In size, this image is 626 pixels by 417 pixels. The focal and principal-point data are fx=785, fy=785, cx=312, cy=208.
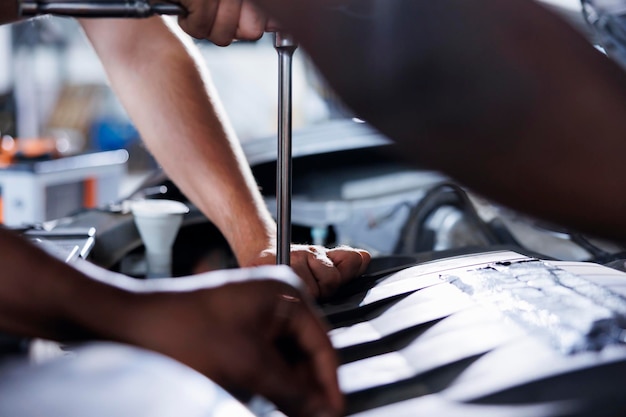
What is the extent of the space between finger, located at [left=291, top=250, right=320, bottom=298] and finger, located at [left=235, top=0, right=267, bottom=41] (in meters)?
0.29

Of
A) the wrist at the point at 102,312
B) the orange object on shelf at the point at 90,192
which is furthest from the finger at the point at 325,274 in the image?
the orange object on shelf at the point at 90,192

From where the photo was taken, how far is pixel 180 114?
1359 millimetres

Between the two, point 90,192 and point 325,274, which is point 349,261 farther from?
point 90,192

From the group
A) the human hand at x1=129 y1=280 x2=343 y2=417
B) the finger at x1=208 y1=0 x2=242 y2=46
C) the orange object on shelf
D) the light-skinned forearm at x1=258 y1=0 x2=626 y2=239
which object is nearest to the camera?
the light-skinned forearm at x1=258 y1=0 x2=626 y2=239

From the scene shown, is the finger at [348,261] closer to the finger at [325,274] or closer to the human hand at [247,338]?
the finger at [325,274]

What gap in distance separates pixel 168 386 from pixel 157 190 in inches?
44.9

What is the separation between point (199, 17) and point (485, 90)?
1.58ft

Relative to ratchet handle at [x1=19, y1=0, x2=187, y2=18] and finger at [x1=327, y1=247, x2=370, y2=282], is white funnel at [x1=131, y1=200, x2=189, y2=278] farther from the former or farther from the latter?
ratchet handle at [x1=19, y1=0, x2=187, y2=18]

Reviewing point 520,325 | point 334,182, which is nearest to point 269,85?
point 334,182

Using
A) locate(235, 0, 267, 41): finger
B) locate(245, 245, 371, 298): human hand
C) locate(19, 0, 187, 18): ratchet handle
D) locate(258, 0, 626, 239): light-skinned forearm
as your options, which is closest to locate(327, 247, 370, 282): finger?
locate(245, 245, 371, 298): human hand

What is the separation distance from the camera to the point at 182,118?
1357 millimetres

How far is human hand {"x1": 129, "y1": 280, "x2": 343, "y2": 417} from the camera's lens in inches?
22.8

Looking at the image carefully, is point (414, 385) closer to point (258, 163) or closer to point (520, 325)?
point (520, 325)

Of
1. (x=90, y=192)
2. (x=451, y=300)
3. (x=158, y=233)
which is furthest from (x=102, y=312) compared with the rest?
(x=90, y=192)
